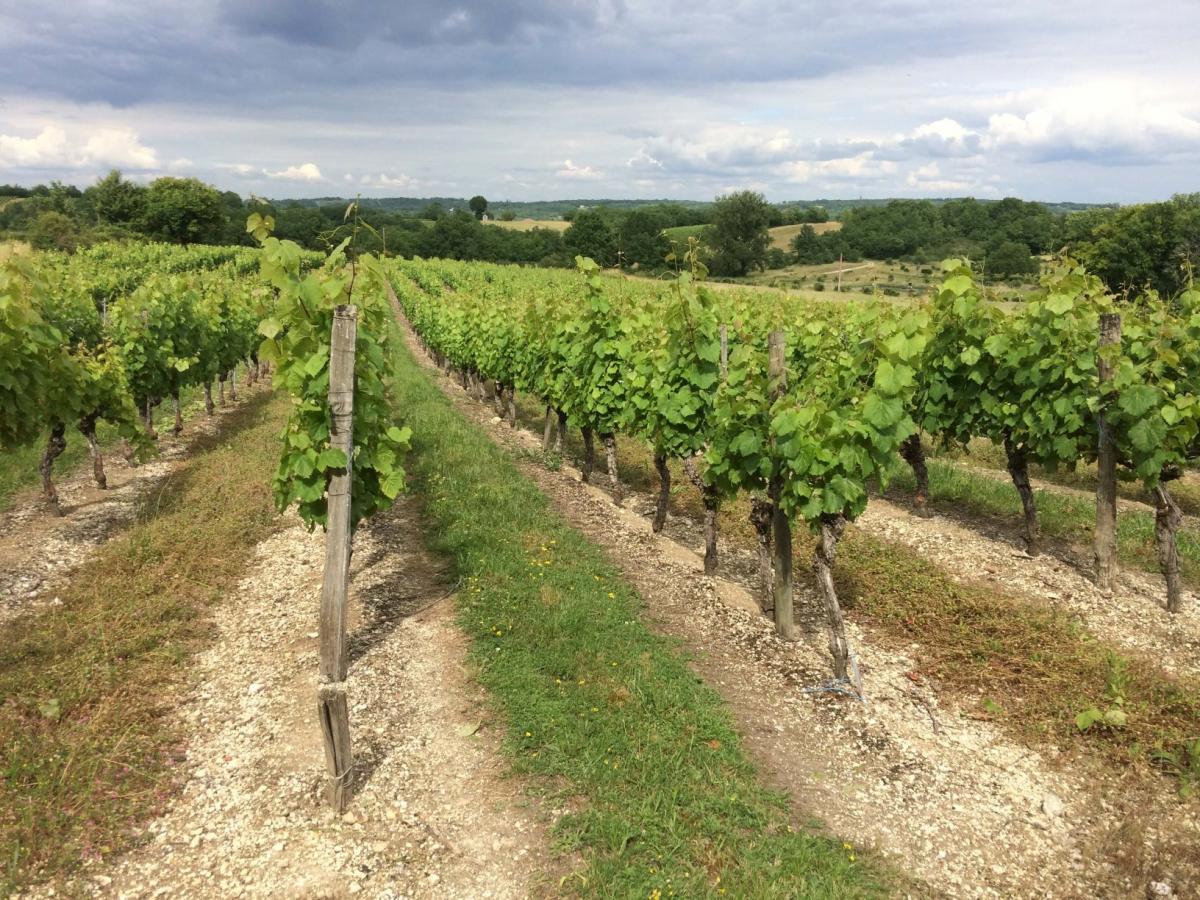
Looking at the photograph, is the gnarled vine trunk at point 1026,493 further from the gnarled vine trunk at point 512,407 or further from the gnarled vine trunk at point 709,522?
the gnarled vine trunk at point 512,407

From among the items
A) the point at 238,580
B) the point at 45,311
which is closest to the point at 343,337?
the point at 238,580

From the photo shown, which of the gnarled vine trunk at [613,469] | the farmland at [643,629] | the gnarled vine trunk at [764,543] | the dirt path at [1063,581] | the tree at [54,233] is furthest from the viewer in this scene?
the tree at [54,233]

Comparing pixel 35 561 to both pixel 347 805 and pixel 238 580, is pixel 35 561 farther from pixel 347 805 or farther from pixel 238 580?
pixel 347 805

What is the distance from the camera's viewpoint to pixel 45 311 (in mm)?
9812

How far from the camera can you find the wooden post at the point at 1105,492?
7789 mm

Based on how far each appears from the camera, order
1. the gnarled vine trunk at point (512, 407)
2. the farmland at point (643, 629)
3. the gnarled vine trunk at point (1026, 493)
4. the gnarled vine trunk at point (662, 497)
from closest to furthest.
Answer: the farmland at point (643, 629)
the gnarled vine trunk at point (1026, 493)
the gnarled vine trunk at point (662, 497)
the gnarled vine trunk at point (512, 407)

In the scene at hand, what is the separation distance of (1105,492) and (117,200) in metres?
85.6

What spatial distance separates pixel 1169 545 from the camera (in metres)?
7.55

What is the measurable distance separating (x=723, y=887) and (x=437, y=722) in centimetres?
260

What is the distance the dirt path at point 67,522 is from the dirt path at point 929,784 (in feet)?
23.0

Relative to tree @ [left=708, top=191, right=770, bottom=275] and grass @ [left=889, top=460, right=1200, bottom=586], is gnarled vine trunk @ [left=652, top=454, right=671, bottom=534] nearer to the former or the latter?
grass @ [left=889, top=460, right=1200, bottom=586]

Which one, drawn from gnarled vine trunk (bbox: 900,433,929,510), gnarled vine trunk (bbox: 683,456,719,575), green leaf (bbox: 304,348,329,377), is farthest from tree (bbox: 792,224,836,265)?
green leaf (bbox: 304,348,329,377)

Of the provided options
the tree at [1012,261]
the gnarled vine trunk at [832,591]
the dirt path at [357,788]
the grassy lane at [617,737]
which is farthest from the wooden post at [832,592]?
the tree at [1012,261]

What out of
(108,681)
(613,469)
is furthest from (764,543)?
(108,681)
